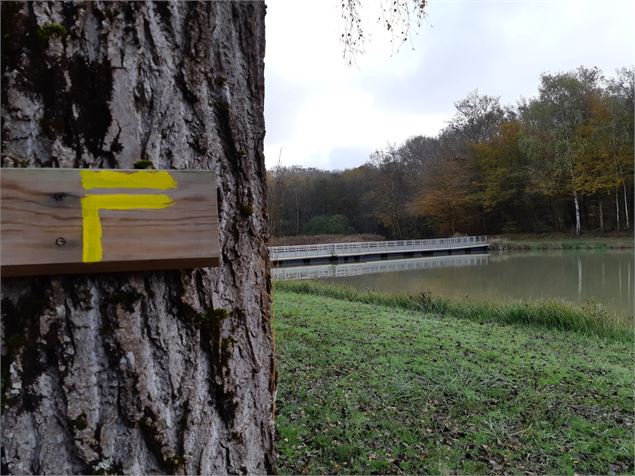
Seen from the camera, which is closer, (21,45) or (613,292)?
(21,45)

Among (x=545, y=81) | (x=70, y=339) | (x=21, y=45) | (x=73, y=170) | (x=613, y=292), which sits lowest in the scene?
(x=613, y=292)

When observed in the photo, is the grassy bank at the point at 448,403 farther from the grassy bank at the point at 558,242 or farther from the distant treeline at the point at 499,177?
the grassy bank at the point at 558,242

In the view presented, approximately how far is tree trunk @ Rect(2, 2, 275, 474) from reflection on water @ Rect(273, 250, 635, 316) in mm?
7936

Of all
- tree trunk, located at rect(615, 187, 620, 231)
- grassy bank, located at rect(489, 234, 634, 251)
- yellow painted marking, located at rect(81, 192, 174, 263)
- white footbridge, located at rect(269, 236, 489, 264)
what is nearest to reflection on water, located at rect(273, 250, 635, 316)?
grassy bank, located at rect(489, 234, 634, 251)

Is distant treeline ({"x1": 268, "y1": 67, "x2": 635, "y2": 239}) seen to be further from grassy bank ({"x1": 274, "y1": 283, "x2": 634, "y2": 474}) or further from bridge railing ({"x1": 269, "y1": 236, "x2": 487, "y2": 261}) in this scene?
grassy bank ({"x1": 274, "y1": 283, "x2": 634, "y2": 474})

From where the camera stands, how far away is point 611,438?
2451 millimetres

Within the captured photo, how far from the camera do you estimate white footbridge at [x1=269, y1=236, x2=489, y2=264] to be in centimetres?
2105

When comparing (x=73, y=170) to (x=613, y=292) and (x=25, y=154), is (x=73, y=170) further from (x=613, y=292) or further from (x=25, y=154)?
(x=613, y=292)

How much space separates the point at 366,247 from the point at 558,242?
32.8 feet

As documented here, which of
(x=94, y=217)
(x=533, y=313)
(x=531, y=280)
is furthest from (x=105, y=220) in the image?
(x=531, y=280)

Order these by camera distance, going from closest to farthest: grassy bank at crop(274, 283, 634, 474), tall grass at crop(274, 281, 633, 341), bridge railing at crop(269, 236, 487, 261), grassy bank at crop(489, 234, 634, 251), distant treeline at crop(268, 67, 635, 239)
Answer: grassy bank at crop(274, 283, 634, 474) < tall grass at crop(274, 281, 633, 341) < bridge railing at crop(269, 236, 487, 261) < grassy bank at crop(489, 234, 634, 251) < distant treeline at crop(268, 67, 635, 239)

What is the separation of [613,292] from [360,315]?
6.89m

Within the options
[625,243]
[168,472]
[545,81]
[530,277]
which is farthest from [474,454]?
[545,81]

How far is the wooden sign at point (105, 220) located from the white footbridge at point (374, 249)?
718 inches
